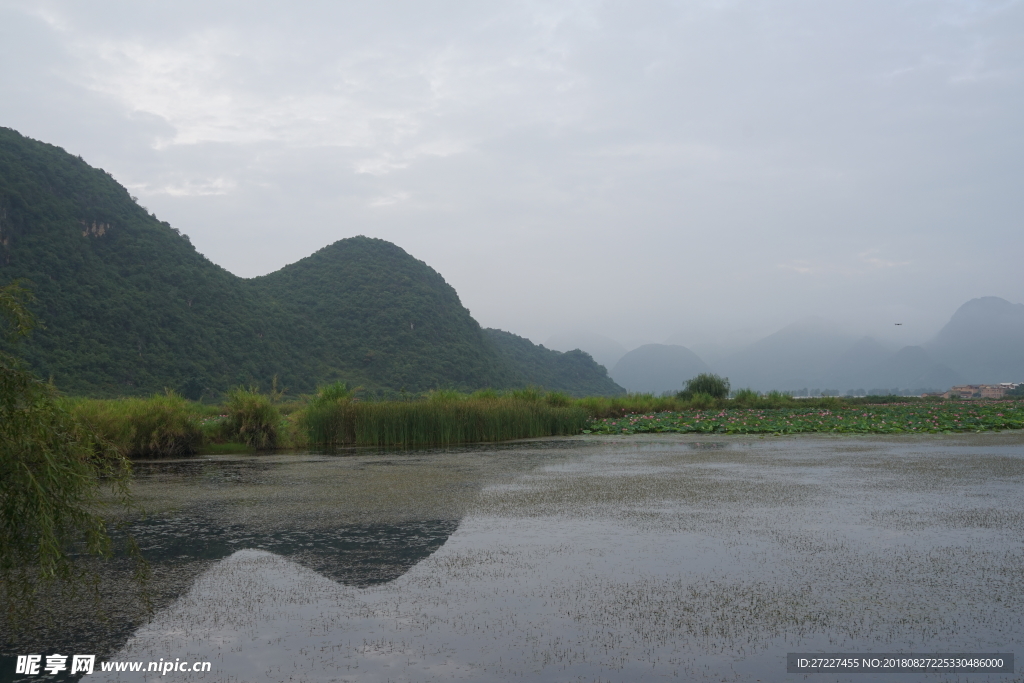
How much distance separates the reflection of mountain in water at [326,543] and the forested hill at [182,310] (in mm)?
30520

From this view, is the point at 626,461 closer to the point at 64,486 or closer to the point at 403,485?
the point at 403,485

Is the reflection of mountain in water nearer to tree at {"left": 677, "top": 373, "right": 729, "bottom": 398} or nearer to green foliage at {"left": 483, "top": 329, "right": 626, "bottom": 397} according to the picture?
tree at {"left": 677, "top": 373, "right": 729, "bottom": 398}

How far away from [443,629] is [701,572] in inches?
79.1

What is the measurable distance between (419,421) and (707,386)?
781 inches

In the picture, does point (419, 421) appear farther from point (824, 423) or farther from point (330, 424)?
point (824, 423)

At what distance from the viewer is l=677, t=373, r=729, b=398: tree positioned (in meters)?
33.4

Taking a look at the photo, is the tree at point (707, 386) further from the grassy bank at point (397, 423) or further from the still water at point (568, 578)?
the still water at point (568, 578)

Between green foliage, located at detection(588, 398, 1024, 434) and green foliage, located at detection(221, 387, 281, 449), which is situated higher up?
green foliage, located at detection(221, 387, 281, 449)

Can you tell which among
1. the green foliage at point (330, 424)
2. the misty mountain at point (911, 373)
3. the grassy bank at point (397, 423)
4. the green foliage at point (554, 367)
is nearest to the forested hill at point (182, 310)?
the green foliage at point (554, 367)

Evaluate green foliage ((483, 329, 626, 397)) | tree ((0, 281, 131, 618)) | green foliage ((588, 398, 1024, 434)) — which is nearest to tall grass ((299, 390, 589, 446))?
green foliage ((588, 398, 1024, 434))

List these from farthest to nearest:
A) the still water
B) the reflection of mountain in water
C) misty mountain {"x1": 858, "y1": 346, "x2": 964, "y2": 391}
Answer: misty mountain {"x1": 858, "y1": 346, "x2": 964, "y2": 391} < the reflection of mountain in water < the still water

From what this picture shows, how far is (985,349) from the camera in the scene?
163 m

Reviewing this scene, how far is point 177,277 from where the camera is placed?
48719 mm

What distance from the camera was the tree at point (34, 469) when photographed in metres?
3.73
